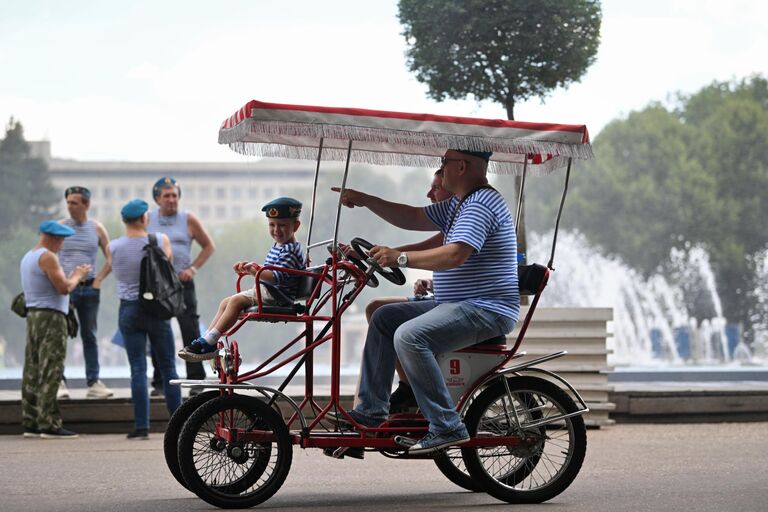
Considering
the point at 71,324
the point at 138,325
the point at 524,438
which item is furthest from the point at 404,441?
the point at 71,324

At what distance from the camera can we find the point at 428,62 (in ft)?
44.7

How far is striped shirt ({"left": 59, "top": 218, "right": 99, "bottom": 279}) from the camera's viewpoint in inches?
484

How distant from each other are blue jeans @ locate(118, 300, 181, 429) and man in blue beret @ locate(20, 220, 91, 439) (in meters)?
0.61

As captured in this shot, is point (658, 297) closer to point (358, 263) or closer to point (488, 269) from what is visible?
point (488, 269)

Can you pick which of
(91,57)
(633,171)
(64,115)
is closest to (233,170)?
(91,57)

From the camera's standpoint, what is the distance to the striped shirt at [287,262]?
7086 mm

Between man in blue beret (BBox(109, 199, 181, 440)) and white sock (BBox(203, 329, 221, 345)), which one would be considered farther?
man in blue beret (BBox(109, 199, 181, 440))

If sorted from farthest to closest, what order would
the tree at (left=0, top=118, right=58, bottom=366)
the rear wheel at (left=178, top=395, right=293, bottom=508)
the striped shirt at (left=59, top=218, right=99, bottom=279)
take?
the tree at (left=0, top=118, right=58, bottom=366) → the striped shirt at (left=59, top=218, right=99, bottom=279) → the rear wheel at (left=178, top=395, right=293, bottom=508)

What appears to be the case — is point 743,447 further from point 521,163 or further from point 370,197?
point 370,197

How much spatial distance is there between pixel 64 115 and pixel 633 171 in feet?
171

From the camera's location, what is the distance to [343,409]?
7.12 m

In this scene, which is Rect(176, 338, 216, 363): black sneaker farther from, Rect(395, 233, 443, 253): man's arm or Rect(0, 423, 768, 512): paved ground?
Rect(395, 233, 443, 253): man's arm

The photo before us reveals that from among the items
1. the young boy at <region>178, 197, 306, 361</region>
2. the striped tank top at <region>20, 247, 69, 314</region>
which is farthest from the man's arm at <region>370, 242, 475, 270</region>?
the striped tank top at <region>20, 247, 69, 314</region>

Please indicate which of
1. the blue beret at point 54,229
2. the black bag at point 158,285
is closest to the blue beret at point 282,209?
the black bag at point 158,285
